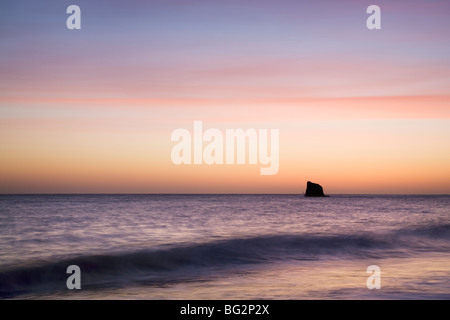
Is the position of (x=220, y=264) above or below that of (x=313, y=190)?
above

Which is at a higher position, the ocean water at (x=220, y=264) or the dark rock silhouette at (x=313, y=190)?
the ocean water at (x=220, y=264)

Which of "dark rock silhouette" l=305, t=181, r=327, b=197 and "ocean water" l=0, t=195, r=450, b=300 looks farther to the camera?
"dark rock silhouette" l=305, t=181, r=327, b=197

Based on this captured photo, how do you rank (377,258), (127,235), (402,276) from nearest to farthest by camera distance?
(402,276) < (377,258) < (127,235)

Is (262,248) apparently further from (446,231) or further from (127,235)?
(446,231)

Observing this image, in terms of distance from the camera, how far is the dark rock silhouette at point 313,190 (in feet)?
372

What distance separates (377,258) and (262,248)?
4.34 meters

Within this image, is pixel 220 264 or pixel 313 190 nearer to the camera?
pixel 220 264

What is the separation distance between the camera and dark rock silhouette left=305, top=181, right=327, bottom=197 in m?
113

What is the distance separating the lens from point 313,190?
113 meters

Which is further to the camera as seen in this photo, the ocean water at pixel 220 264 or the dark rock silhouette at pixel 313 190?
the dark rock silhouette at pixel 313 190

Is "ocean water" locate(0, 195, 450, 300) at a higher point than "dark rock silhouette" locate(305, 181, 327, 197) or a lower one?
higher

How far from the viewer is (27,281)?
11398 mm
